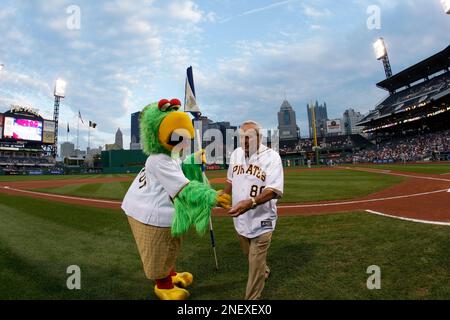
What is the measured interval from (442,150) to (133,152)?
56.9 m

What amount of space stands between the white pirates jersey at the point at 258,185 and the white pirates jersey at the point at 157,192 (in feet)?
2.32

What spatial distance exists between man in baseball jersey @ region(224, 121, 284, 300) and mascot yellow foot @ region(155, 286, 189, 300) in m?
0.86

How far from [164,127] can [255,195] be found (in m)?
1.31

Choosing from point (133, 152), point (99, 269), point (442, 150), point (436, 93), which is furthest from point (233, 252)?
point (133, 152)

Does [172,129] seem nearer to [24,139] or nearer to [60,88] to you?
[24,139]

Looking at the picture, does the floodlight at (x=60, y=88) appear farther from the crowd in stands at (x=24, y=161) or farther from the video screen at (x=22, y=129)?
the crowd in stands at (x=24, y=161)

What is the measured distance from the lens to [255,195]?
9.87 ft

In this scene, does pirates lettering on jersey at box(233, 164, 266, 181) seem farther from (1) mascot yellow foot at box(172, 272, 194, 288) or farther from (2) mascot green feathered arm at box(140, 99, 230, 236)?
(1) mascot yellow foot at box(172, 272, 194, 288)

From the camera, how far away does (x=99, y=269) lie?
397 centimetres

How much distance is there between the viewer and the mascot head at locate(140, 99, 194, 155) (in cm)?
305

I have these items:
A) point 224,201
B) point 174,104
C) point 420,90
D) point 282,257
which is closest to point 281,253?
point 282,257

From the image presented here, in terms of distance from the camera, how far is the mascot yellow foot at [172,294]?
120 inches

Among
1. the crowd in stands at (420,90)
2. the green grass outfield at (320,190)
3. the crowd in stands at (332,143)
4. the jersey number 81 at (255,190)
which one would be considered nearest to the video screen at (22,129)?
the green grass outfield at (320,190)
